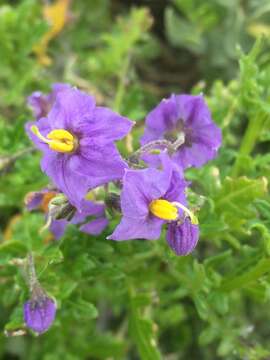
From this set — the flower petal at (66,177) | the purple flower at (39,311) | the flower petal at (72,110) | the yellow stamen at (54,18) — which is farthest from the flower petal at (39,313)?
the yellow stamen at (54,18)

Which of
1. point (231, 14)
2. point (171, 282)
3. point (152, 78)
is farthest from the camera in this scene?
point (152, 78)

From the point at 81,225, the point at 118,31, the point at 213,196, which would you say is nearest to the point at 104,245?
the point at 81,225

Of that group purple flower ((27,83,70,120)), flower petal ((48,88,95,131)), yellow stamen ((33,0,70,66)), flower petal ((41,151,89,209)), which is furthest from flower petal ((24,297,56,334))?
yellow stamen ((33,0,70,66))

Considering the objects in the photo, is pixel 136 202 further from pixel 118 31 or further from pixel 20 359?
pixel 118 31

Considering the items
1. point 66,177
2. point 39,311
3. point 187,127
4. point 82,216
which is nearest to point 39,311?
point 39,311

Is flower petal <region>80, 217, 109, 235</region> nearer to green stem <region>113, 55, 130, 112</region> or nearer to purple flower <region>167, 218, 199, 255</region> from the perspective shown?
purple flower <region>167, 218, 199, 255</region>

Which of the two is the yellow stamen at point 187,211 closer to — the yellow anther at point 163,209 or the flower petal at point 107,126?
the yellow anther at point 163,209

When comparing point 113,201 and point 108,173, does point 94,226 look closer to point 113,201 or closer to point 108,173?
point 113,201

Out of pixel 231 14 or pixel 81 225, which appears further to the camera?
pixel 231 14
